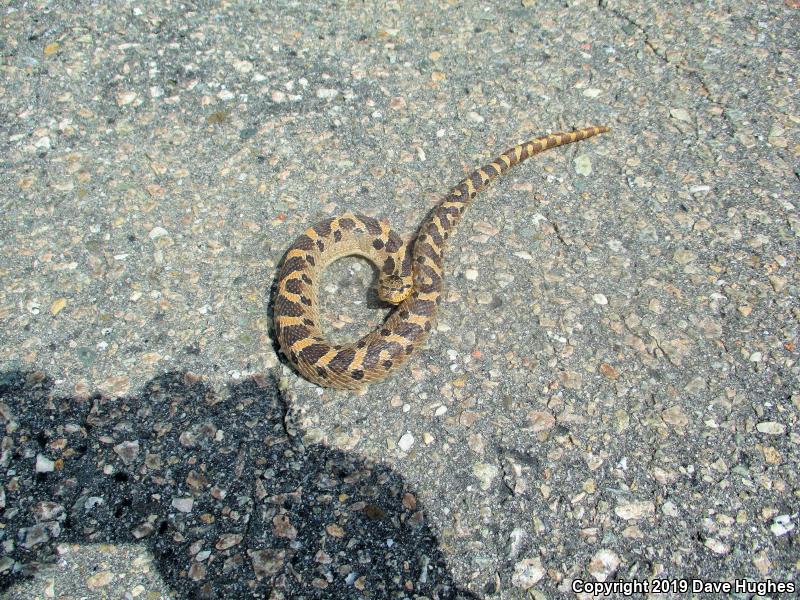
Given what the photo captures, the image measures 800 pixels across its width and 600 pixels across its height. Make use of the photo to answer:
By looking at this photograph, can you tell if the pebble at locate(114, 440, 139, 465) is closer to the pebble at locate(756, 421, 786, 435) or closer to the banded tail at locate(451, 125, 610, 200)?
the banded tail at locate(451, 125, 610, 200)

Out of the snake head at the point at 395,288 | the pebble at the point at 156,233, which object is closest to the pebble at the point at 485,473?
the snake head at the point at 395,288

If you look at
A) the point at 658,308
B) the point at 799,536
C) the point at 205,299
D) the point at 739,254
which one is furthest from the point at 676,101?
the point at 205,299

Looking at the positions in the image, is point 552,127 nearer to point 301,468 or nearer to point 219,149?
point 219,149

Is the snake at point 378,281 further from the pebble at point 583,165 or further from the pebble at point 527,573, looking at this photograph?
the pebble at point 527,573

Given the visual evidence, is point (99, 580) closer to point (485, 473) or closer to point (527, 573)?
point (485, 473)

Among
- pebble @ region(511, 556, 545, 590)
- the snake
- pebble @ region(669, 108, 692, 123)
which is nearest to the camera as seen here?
pebble @ region(511, 556, 545, 590)

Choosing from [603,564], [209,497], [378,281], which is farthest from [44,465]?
[603,564]

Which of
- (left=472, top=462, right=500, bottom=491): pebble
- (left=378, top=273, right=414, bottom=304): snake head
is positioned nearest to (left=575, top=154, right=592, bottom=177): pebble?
(left=378, top=273, right=414, bottom=304): snake head
